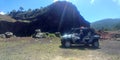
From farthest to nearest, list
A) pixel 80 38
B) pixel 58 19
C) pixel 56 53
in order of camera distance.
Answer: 1. pixel 58 19
2. pixel 80 38
3. pixel 56 53

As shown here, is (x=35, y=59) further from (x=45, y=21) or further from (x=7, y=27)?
(x=45, y=21)

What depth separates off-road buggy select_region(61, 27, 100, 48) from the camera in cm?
2755

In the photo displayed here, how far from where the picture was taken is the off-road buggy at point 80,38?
2755cm

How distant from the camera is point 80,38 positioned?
27.7 m

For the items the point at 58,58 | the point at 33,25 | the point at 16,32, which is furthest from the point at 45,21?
the point at 58,58

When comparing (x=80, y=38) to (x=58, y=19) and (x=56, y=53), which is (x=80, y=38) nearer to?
(x=56, y=53)

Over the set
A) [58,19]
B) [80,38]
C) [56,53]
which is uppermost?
[58,19]

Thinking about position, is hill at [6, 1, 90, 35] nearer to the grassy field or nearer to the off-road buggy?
the off-road buggy

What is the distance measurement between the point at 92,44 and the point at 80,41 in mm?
1652

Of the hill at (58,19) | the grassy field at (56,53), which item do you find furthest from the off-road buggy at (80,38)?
the hill at (58,19)

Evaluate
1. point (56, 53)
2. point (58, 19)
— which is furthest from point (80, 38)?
point (58, 19)

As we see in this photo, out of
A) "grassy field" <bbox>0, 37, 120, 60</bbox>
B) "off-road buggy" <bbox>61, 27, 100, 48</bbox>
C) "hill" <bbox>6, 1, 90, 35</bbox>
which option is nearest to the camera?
"grassy field" <bbox>0, 37, 120, 60</bbox>

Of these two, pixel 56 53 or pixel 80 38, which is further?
pixel 80 38

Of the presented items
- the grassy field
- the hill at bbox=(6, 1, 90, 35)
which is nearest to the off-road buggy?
the grassy field
